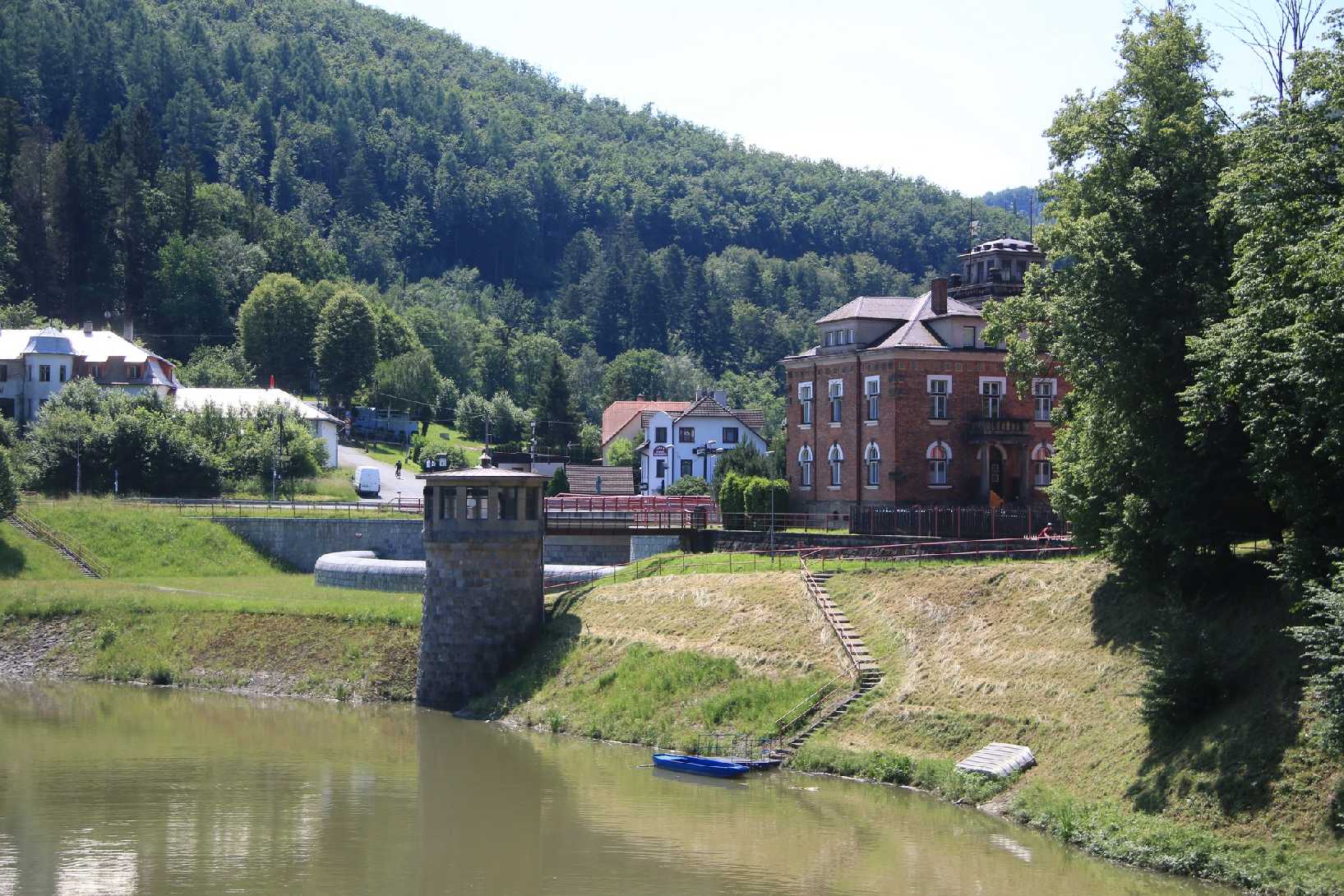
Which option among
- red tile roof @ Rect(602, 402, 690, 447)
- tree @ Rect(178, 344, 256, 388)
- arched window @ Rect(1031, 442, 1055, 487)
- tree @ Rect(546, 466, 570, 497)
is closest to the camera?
arched window @ Rect(1031, 442, 1055, 487)

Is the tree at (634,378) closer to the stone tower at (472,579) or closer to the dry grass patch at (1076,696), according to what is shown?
the stone tower at (472,579)

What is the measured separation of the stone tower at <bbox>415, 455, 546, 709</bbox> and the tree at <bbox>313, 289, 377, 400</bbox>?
313 feet

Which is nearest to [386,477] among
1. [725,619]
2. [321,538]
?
[321,538]

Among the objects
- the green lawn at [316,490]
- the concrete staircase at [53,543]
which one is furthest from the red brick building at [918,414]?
the green lawn at [316,490]

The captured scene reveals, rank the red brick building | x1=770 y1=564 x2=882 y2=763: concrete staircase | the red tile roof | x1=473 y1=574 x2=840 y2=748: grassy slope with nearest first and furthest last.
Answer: x1=770 y1=564 x2=882 y2=763: concrete staircase < x1=473 y1=574 x2=840 y2=748: grassy slope < the red brick building < the red tile roof

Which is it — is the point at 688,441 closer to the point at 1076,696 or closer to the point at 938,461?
the point at 938,461

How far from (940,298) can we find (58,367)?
2697 inches

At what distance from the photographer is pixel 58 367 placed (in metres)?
110

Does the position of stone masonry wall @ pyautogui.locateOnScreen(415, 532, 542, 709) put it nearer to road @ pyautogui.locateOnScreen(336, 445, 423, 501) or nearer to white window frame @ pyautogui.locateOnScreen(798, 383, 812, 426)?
white window frame @ pyautogui.locateOnScreen(798, 383, 812, 426)

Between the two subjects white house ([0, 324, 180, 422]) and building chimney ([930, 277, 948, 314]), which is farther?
white house ([0, 324, 180, 422])

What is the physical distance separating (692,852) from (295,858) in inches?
333

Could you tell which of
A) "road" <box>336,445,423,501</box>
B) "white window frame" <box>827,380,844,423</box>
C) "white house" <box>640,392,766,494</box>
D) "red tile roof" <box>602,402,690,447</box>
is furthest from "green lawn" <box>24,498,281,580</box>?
"red tile roof" <box>602,402,690,447</box>

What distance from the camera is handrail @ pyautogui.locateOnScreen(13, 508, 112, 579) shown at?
74375 mm

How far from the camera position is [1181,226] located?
134ft
